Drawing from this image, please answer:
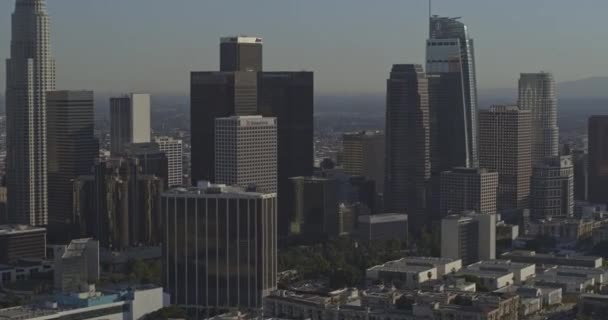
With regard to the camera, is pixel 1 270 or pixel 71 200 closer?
pixel 1 270

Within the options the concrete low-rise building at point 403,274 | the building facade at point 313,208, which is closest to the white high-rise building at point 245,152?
the building facade at point 313,208

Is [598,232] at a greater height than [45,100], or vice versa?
[45,100]

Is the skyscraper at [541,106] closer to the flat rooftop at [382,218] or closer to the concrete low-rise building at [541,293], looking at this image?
the flat rooftop at [382,218]

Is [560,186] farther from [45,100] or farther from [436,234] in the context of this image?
[45,100]

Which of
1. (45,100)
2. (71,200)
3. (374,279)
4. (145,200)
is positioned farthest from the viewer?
(45,100)

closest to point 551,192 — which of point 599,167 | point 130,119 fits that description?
point 599,167

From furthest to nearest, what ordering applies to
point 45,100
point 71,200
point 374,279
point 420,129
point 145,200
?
point 420,129
point 45,100
point 71,200
point 145,200
point 374,279

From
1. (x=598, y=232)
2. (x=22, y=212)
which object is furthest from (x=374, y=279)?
(x=22, y=212)

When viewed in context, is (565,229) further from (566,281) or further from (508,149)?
(566,281)
